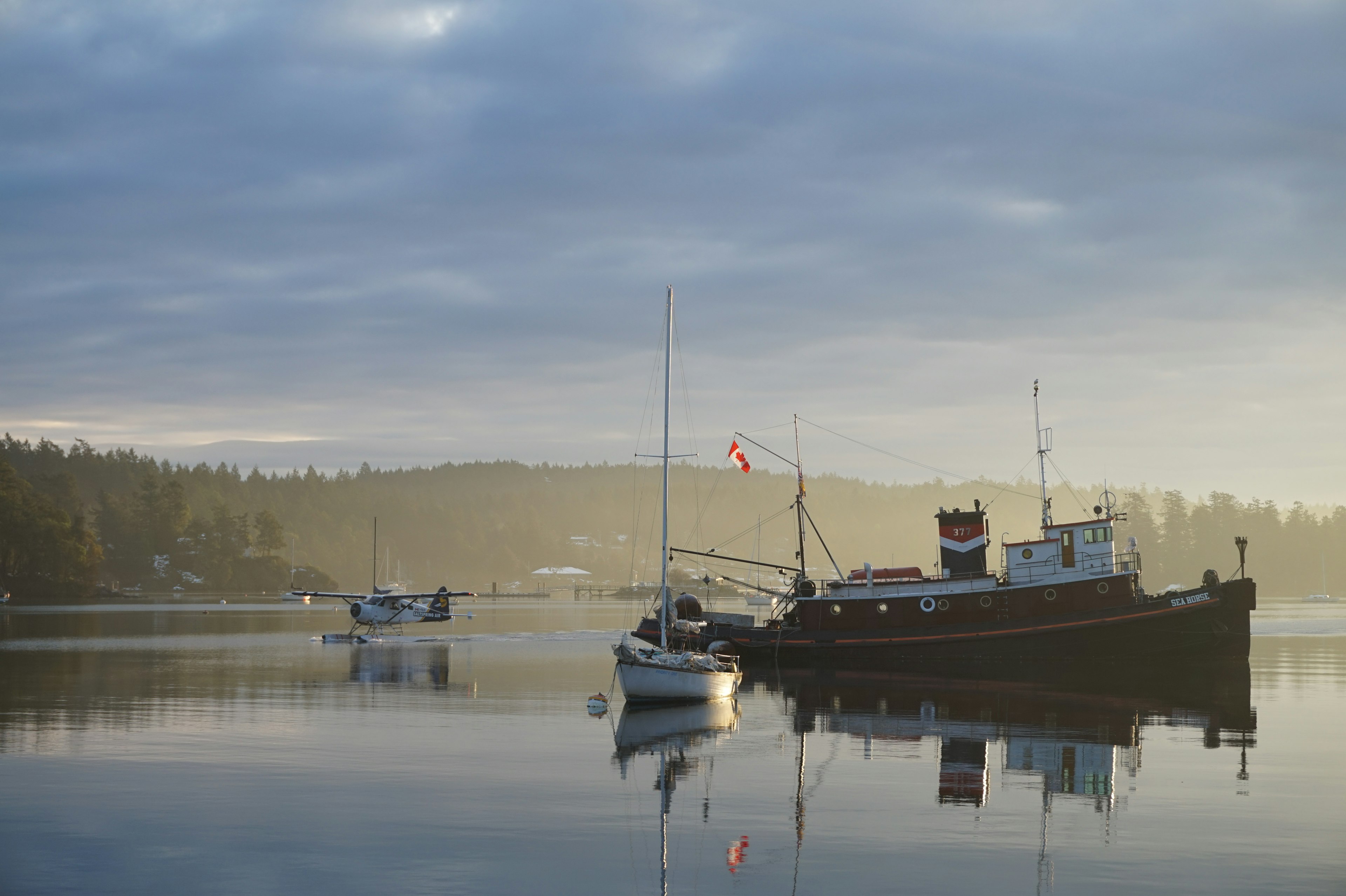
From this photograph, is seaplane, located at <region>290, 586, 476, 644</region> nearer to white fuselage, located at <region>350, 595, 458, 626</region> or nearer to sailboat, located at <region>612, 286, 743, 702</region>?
white fuselage, located at <region>350, 595, 458, 626</region>

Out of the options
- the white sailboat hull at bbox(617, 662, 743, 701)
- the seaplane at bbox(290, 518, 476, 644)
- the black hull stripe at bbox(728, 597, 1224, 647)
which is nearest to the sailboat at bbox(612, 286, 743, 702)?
the white sailboat hull at bbox(617, 662, 743, 701)

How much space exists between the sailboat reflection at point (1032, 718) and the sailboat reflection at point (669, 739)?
2.11 metres

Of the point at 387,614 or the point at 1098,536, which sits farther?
the point at 387,614

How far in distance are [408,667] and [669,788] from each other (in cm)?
3490

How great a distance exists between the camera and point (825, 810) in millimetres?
19797

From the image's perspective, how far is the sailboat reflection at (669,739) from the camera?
67.3ft

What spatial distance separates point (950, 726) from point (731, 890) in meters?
18.3

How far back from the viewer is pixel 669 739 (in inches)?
1155

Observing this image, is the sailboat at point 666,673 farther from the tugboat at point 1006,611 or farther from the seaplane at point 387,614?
the seaplane at point 387,614

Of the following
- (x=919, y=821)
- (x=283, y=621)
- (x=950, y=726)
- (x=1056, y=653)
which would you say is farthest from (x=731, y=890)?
(x=283, y=621)

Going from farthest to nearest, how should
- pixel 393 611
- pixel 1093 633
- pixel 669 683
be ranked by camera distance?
pixel 393 611 → pixel 1093 633 → pixel 669 683

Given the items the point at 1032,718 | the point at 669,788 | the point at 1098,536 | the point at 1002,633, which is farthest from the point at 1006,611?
the point at 669,788

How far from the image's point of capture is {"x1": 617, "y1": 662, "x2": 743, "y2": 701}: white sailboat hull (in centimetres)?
3675

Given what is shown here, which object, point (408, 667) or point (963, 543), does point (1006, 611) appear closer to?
point (963, 543)
